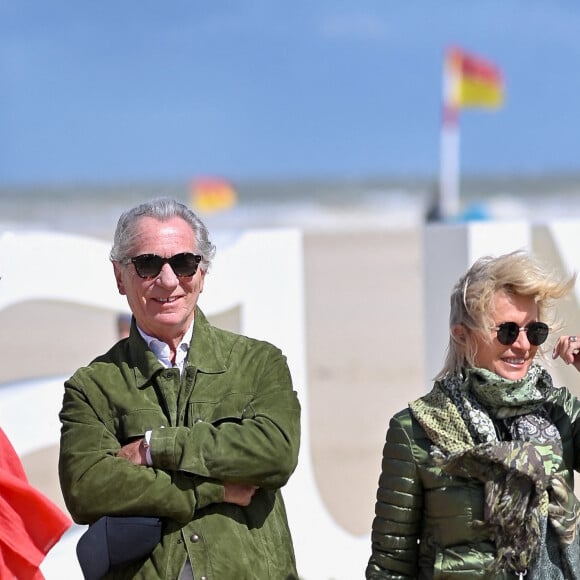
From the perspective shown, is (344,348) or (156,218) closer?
(156,218)

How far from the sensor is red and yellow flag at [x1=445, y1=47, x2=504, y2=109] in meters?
20.4

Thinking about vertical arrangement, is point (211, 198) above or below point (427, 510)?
above

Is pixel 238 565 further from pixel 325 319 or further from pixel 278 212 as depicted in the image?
pixel 278 212

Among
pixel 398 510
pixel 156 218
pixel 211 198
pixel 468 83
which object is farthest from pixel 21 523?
pixel 211 198

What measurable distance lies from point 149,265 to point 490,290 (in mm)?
965

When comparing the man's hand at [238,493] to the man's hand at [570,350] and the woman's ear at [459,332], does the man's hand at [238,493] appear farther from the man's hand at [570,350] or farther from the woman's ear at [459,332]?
the man's hand at [570,350]

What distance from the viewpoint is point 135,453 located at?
3059mm

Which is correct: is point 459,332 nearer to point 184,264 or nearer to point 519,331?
point 519,331

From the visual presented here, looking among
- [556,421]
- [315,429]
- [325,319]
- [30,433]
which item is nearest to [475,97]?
[325,319]

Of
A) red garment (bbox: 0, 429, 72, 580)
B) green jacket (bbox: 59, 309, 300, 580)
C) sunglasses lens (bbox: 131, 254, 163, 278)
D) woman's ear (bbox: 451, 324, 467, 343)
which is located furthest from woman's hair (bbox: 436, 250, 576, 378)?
red garment (bbox: 0, 429, 72, 580)

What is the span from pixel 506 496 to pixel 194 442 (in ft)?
2.82

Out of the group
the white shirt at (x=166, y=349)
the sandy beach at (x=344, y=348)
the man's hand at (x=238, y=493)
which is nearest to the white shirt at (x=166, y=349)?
the white shirt at (x=166, y=349)

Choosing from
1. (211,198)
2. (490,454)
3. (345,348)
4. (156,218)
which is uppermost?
(211,198)

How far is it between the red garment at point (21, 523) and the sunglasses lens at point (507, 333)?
1368mm
